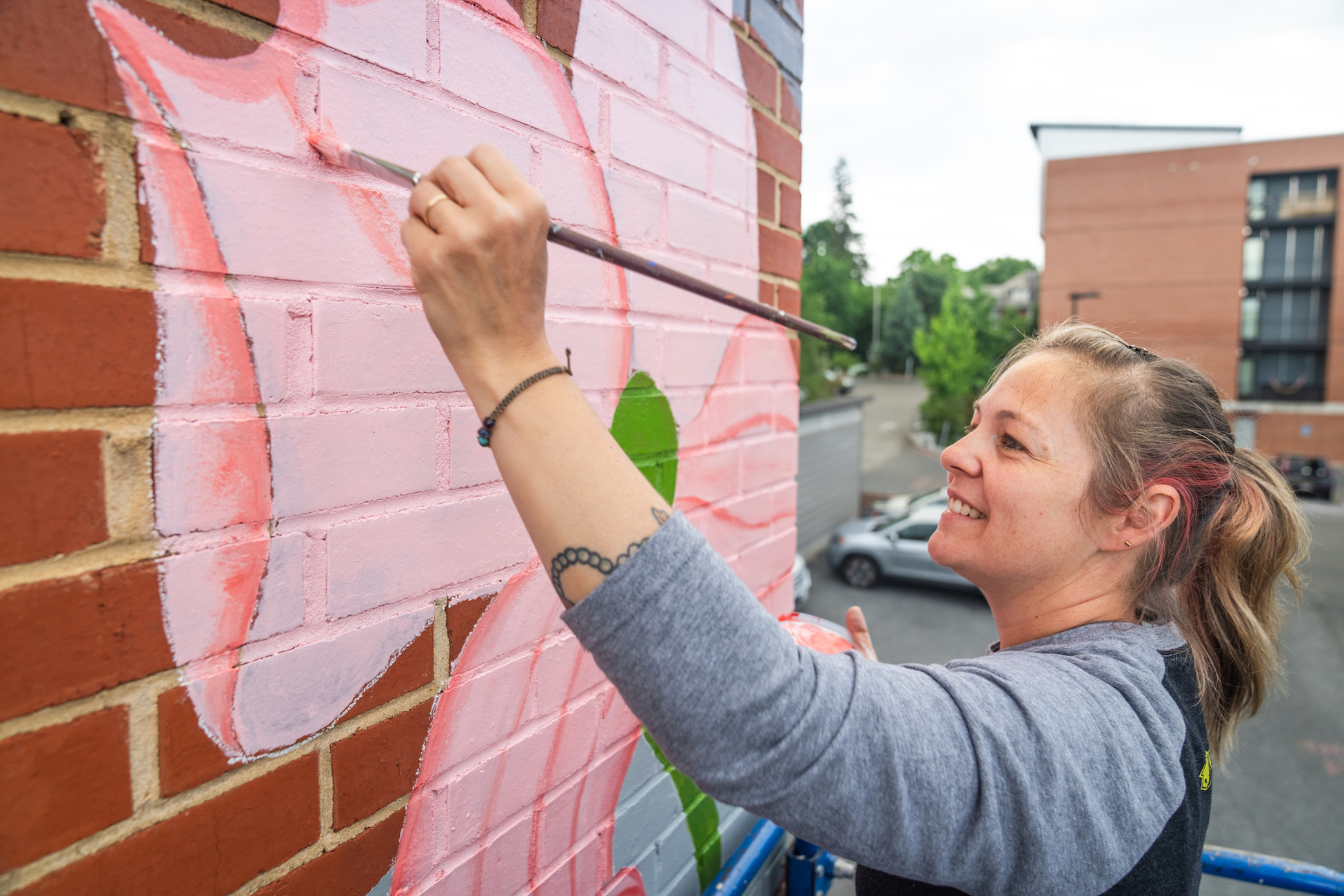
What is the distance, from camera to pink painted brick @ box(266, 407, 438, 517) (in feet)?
2.83

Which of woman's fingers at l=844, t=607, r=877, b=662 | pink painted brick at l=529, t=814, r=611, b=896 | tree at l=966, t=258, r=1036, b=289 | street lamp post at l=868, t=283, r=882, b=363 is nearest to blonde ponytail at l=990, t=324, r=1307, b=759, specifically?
woman's fingers at l=844, t=607, r=877, b=662

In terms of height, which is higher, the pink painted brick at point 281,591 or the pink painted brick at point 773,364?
the pink painted brick at point 773,364

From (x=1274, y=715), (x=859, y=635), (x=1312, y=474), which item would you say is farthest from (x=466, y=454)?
(x=1312, y=474)

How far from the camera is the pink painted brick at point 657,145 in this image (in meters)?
1.39

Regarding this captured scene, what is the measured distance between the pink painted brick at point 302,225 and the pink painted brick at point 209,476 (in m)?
0.19

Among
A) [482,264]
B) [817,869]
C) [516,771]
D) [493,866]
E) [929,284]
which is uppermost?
[929,284]

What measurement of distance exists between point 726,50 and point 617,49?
0.46 meters

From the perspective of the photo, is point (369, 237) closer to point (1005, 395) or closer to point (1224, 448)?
point (1005, 395)

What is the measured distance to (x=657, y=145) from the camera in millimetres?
1489

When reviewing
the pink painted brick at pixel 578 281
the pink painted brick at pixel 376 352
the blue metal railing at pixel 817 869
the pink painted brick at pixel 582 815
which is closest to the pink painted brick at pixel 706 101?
the pink painted brick at pixel 578 281

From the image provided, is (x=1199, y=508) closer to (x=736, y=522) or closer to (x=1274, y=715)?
(x=736, y=522)

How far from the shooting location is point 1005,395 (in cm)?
131

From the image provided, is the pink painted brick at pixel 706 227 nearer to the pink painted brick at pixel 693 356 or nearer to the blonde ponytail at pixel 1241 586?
the pink painted brick at pixel 693 356

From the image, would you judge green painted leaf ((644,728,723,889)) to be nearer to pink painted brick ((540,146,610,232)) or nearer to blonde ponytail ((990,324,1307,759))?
blonde ponytail ((990,324,1307,759))
